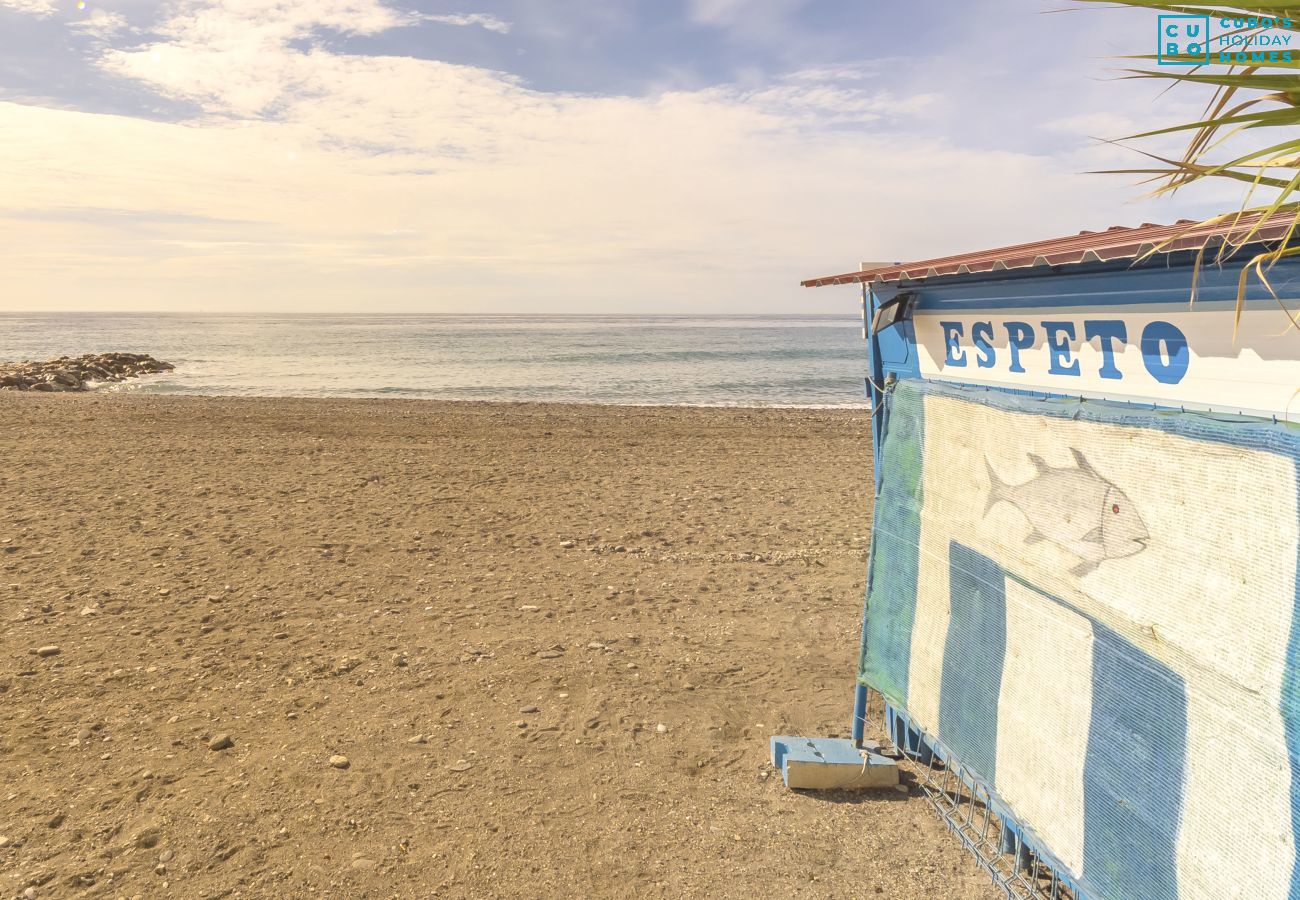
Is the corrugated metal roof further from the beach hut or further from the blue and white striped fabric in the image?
the blue and white striped fabric

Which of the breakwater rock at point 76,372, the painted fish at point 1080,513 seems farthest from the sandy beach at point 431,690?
the breakwater rock at point 76,372

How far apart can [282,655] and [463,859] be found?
2.71 meters

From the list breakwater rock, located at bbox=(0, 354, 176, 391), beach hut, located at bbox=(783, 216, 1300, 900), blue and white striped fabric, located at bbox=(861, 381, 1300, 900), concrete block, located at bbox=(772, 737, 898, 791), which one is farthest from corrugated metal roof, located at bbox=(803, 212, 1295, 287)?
breakwater rock, located at bbox=(0, 354, 176, 391)

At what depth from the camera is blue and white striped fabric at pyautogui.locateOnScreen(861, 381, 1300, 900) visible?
2.16m

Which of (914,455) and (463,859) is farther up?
(914,455)

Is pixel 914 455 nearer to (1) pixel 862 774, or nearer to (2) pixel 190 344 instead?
(1) pixel 862 774

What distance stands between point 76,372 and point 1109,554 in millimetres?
37101

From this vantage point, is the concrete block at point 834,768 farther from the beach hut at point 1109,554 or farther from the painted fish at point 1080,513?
the painted fish at point 1080,513

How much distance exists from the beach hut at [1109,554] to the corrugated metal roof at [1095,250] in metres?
0.01

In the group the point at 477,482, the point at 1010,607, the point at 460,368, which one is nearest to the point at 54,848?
the point at 1010,607

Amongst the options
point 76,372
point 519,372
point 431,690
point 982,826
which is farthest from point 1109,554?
point 519,372

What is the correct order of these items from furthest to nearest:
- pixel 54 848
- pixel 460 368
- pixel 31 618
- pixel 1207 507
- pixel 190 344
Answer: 1. pixel 190 344
2. pixel 460 368
3. pixel 31 618
4. pixel 54 848
5. pixel 1207 507

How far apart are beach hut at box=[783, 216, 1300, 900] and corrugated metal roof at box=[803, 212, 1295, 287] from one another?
0.04 feet

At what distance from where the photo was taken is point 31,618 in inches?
245
